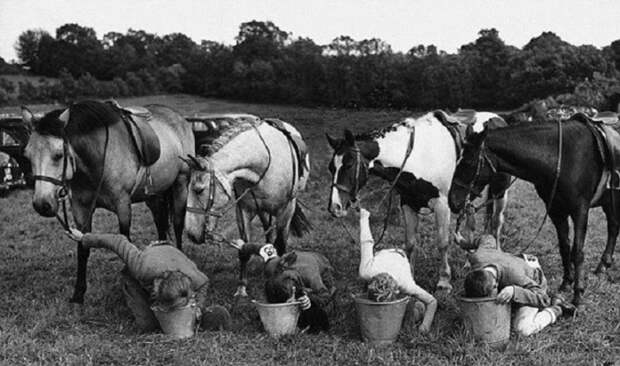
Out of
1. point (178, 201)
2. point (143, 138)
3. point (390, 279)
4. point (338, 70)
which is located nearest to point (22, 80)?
point (338, 70)

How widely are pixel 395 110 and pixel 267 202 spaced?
10.1 meters

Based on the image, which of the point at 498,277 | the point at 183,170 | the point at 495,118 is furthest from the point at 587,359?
the point at 183,170

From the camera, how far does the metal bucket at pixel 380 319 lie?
4.30 m

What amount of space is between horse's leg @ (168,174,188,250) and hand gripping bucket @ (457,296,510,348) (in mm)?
3967

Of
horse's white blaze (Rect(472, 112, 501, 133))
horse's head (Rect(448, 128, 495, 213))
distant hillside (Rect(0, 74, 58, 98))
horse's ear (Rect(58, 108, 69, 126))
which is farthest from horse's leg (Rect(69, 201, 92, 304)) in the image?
distant hillside (Rect(0, 74, 58, 98))

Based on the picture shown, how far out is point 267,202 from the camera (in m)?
6.09

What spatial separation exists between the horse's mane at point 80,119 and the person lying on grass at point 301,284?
200 cm

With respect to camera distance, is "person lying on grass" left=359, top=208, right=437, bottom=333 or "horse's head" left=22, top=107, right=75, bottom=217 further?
"horse's head" left=22, top=107, right=75, bottom=217

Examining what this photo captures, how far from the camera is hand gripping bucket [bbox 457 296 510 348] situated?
4.25 meters

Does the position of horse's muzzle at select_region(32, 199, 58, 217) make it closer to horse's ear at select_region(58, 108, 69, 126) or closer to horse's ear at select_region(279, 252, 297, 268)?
horse's ear at select_region(58, 108, 69, 126)

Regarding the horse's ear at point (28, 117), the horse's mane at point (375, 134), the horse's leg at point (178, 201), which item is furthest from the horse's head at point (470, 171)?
the horse's ear at point (28, 117)

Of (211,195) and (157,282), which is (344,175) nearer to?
(211,195)

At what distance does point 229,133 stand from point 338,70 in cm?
1125

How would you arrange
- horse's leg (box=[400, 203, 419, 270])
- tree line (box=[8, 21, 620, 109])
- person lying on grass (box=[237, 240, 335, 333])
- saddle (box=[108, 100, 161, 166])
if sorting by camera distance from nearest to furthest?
person lying on grass (box=[237, 240, 335, 333]) → saddle (box=[108, 100, 161, 166]) → horse's leg (box=[400, 203, 419, 270]) → tree line (box=[8, 21, 620, 109])
